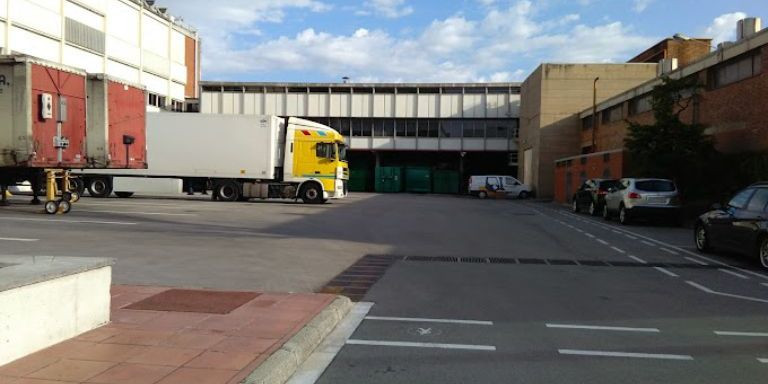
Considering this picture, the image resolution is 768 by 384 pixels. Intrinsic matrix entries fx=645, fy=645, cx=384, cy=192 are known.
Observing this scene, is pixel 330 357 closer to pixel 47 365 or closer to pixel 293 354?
pixel 293 354

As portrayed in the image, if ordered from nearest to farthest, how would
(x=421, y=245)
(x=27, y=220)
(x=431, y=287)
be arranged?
(x=431, y=287), (x=421, y=245), (x=27, y=220)

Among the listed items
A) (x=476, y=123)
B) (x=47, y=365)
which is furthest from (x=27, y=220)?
(x=476, y=123)

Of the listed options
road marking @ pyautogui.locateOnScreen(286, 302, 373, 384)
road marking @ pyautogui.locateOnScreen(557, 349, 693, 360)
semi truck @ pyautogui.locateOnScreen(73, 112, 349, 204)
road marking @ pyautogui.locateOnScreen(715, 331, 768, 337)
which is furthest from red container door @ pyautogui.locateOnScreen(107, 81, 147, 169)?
road marking @ pyautogui.locateOnScreen(715, 331, 768, 337)

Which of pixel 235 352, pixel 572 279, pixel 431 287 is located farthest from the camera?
pixel 572 279

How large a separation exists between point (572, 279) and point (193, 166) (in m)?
24.1

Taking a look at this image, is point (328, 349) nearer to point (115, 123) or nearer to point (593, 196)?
point (115, 123)

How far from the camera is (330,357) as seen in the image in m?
5.66

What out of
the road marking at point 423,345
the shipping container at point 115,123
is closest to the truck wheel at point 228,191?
the shipping container at point 115,123

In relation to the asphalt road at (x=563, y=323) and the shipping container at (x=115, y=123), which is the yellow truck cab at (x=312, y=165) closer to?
the shipping container at (x=115, y=123)

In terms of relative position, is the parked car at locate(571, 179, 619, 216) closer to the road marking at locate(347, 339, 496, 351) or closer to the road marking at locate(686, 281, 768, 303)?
the road marking at locate(686, 281, 768, 303)

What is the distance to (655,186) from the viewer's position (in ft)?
70.5

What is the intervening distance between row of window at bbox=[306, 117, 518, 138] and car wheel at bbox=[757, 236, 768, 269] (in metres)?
47.7

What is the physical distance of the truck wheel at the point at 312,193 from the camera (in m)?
30.2

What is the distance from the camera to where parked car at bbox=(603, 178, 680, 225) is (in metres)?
21.1
